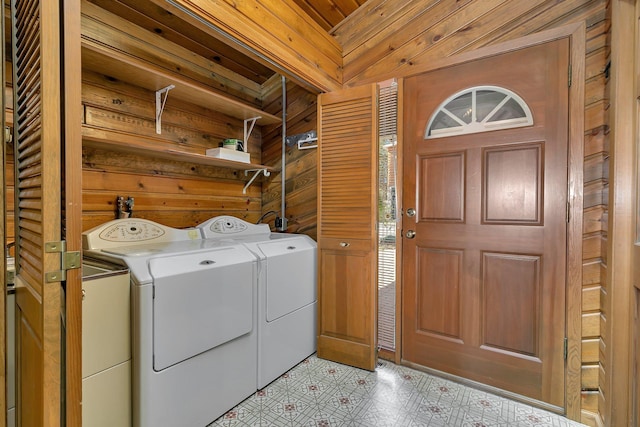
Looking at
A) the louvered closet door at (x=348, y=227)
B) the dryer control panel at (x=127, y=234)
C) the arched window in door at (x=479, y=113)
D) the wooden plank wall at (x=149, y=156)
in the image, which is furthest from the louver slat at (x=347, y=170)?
the dryer control panel at (x=127, y=234)

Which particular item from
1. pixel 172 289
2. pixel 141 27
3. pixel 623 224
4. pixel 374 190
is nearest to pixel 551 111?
pixel 623 224

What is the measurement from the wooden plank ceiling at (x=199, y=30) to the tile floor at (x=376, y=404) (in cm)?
200

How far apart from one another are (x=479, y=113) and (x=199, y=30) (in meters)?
1.96

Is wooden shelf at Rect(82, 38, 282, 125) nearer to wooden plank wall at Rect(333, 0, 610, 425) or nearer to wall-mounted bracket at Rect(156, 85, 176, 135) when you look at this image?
wall-mounted bracket at Rect(156, 85, 176, 135)

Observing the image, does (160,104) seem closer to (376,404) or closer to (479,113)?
(479,113)

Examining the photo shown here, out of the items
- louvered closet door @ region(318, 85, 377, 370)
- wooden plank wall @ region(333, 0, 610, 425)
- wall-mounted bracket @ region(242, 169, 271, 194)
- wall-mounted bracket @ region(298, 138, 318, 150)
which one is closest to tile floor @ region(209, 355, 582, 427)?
louvered closet door @ region(318, 85, 377, 370)

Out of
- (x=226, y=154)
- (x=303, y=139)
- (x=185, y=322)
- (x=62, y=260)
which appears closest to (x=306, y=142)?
(x=303, y=139)

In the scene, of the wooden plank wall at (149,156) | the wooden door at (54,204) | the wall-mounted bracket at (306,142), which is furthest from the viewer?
the wall-mounted bracket at (306,142)

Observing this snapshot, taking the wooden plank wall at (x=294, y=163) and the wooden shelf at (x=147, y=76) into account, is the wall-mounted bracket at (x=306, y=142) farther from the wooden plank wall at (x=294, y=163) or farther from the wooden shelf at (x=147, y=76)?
the wooden shelf at (x=147, y=76)

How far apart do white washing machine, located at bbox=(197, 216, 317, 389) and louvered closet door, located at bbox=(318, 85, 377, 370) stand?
103 millimetres

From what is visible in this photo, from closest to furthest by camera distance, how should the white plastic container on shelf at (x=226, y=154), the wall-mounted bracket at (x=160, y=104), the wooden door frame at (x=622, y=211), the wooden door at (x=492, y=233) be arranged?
the wooden door frame at (x=622, y=211) → the wooden door at (x=492, y=233) → the wall-mounted bracket at (x=160, y=104) → the white plastic container on shelf at (x=226, y=154)

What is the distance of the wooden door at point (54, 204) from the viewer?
88 centimetres

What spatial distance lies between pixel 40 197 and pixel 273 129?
7.10ft

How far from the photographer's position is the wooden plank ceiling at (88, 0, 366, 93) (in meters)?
1.89
